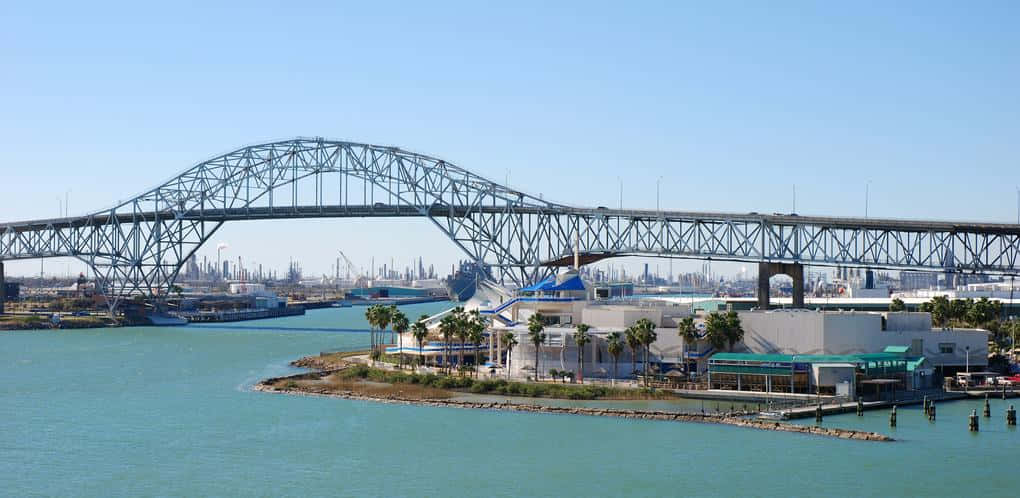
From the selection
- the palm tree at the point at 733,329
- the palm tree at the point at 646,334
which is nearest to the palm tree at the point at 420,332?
the palm tree at the point at 646,334

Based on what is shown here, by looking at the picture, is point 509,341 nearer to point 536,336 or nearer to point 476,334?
point 476,334

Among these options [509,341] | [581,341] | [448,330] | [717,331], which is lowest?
[509,341]

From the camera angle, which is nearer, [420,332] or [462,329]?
[462,329]

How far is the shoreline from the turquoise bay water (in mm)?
1086

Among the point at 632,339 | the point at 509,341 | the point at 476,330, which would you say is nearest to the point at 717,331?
the point at 632,339

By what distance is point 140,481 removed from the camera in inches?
1797

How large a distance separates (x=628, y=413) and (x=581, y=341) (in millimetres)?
10491

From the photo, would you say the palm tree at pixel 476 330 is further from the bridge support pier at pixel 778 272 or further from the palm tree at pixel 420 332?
the bridge support pier at pixel 778 272

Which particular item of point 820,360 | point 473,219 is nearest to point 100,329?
point 473,219

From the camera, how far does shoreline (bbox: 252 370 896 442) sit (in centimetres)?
5328

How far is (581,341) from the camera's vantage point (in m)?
69.5

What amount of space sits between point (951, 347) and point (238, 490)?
4416 cm

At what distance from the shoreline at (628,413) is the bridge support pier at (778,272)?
37648 mm

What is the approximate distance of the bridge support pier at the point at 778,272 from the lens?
9662 cm
